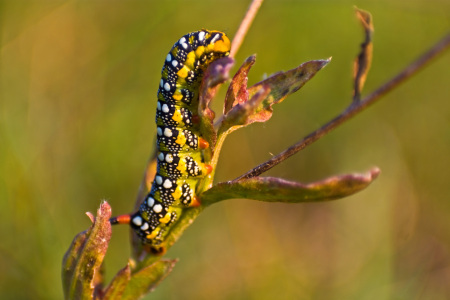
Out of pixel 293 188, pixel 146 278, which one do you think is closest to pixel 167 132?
pixel 146 278

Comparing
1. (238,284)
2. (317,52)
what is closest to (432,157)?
(317,52)

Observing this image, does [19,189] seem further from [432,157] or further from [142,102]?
[432,157]

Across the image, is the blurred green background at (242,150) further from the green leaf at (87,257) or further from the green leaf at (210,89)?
the green leaf at (210,89)

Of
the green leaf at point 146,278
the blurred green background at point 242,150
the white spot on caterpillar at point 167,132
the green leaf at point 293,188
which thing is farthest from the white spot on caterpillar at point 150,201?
the blurred green background at point 242,150

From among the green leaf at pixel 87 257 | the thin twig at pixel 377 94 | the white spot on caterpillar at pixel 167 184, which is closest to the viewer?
the thin twig at pixel 377 94

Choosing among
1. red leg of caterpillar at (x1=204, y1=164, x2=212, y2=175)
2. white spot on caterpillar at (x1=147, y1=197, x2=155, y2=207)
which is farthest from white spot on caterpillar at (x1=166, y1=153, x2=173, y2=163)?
red leg of caterpillar at (x1=204, y1=164, x2=212, y2=175)

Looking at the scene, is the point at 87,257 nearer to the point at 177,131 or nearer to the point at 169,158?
the point at 169,158

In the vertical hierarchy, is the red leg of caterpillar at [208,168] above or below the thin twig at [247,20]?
below
